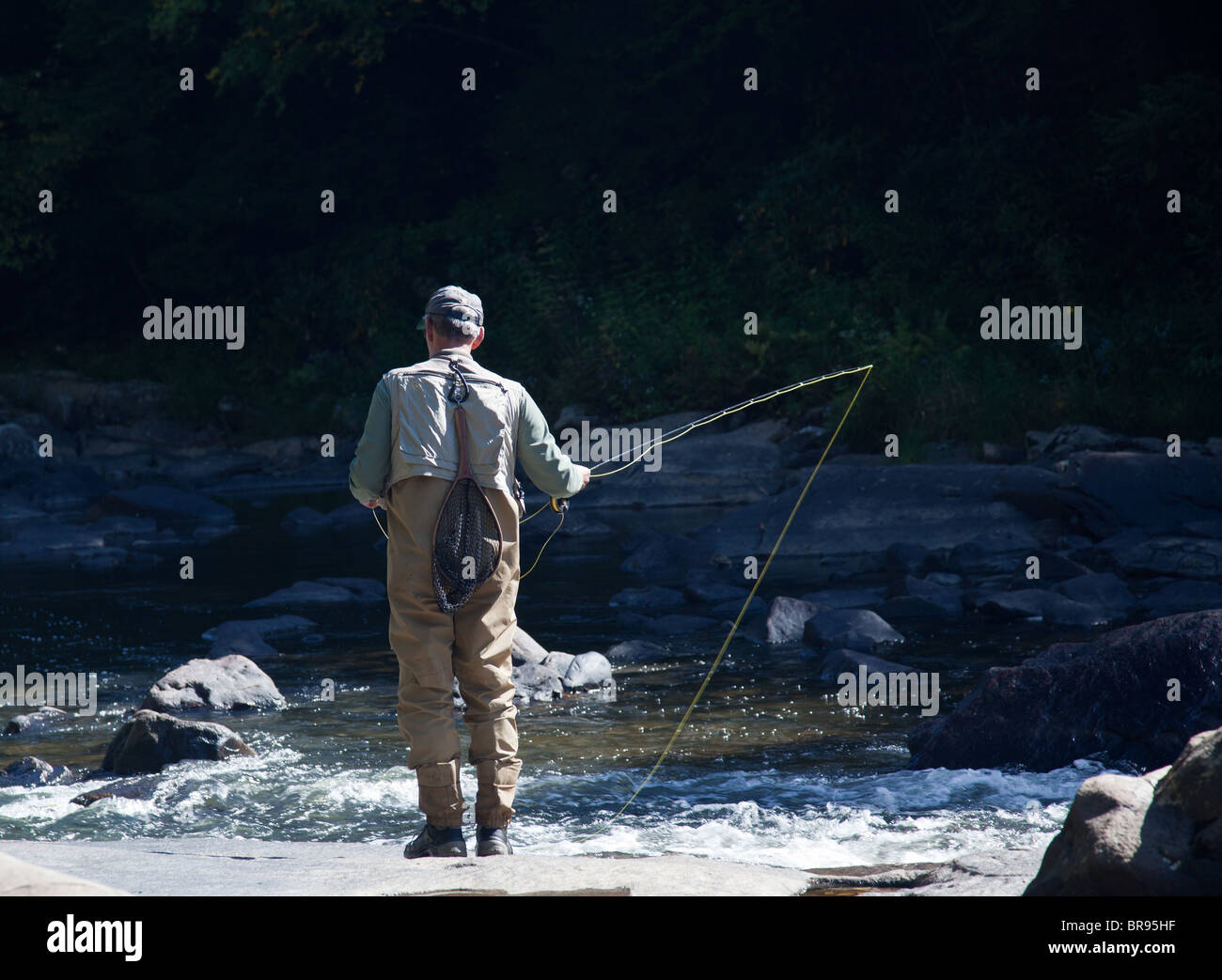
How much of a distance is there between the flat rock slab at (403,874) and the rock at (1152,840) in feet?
2.57

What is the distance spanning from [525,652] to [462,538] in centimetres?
371

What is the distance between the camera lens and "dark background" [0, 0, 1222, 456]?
60.8ft

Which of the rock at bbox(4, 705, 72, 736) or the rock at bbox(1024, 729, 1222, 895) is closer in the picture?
the rock at bbox(1024, 729, 1222, 895)

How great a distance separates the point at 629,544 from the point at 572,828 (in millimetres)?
8156

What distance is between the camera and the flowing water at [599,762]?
531 cm

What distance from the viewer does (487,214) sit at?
27.4 m

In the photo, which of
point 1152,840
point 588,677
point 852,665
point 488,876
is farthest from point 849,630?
point 1152,840

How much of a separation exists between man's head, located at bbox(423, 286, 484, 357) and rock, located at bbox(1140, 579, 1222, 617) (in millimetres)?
6140

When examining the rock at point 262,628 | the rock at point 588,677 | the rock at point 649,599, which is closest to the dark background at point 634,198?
the rock at point 649,599

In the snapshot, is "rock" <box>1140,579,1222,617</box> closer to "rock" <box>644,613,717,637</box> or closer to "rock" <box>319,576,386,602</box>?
"rock" <box>644,613,717,637</box>

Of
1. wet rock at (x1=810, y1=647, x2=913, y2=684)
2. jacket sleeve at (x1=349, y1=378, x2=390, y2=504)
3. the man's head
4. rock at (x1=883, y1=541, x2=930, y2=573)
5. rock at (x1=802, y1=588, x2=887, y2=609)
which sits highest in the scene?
the man's head

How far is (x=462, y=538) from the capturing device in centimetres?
464

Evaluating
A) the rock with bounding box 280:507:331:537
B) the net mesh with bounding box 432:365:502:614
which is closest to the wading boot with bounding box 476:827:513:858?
the net mesh with bounding box 432:365:502:614

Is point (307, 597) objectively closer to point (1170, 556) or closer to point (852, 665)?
point (852, 665)
